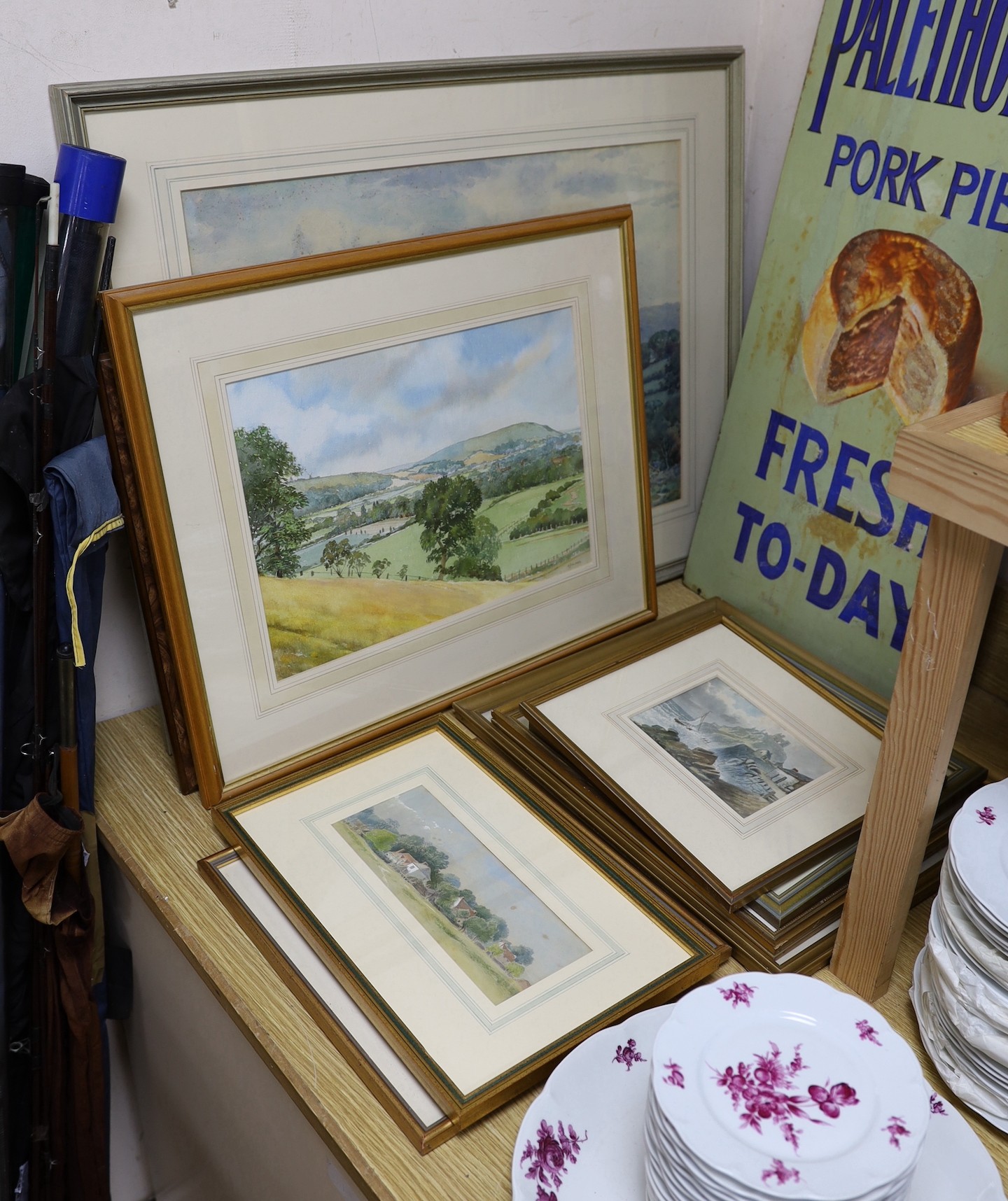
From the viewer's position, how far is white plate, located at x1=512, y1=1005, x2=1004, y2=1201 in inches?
28.6

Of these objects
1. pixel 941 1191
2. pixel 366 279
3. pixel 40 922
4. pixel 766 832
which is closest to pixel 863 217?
pixel 366 279

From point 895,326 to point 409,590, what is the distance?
0.55m

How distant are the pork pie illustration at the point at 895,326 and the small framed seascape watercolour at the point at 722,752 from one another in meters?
0.30

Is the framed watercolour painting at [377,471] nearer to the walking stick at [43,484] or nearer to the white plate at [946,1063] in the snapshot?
the walking stick at [43,484]

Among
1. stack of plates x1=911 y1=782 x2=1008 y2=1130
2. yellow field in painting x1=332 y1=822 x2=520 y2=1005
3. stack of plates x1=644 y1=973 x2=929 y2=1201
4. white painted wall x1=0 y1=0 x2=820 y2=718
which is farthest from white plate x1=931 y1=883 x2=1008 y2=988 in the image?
white painted wall x1=0 y1=0 x2=820 y2=718

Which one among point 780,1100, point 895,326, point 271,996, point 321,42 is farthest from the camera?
point 895,326

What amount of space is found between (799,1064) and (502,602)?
57 cm

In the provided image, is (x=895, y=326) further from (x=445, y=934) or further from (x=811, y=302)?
(x=445, y=934)

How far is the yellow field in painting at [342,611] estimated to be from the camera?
99 centimetres

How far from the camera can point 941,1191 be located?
2.37 feet

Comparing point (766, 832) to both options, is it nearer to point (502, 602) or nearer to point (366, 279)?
point (502, 602)

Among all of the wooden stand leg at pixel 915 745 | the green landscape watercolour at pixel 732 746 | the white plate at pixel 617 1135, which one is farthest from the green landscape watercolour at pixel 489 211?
the white plate at pixel 617 1135

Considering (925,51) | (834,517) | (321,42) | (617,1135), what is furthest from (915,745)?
(321,42)

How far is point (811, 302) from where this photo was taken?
45.7 inches
